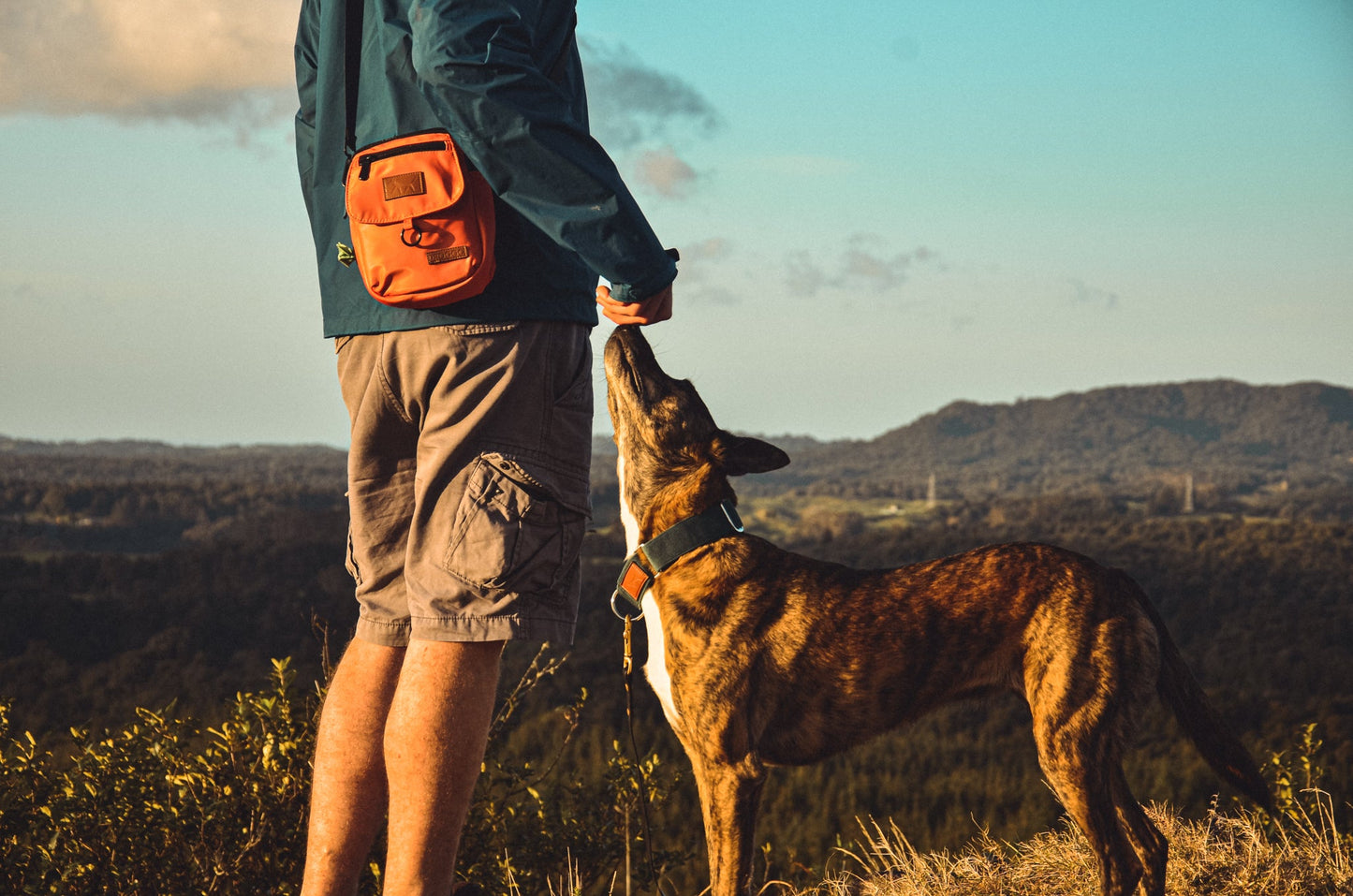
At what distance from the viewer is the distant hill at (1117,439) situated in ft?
495

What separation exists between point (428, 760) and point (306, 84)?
2080 millimetres

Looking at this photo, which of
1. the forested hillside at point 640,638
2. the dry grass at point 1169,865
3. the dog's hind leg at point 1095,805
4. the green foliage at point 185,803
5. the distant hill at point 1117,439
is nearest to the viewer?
the dog's hind leg at point 1095,805

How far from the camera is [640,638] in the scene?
13.7 m

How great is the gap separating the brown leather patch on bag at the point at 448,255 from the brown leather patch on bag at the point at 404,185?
0.16 meters

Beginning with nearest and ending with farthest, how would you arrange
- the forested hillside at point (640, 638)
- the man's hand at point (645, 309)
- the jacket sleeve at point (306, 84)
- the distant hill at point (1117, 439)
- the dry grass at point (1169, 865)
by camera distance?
1. the man's hand at point (645, 309)
2. the jacket sleeve at point (306, 84)
3. the dry grass at point (1169, 865)
4. the forested hillside at point (640, 638)
5. the distant hill at point (1117, 439)

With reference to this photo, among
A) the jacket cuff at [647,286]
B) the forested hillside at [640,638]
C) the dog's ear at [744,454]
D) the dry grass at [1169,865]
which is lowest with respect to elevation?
the forested hillside at [640,638]

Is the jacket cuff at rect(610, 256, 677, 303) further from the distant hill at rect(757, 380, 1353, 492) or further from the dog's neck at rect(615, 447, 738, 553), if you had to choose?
the distant hill at rect(757, 380, 1353, 492)

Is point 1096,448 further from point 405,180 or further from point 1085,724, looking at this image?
point 405,180

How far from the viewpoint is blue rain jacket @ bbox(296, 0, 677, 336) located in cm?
250

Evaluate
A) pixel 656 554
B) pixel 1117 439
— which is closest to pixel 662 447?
pixel 656 554

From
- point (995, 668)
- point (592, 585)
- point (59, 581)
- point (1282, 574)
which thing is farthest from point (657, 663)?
point (1282, 574)

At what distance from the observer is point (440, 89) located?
2510 mm

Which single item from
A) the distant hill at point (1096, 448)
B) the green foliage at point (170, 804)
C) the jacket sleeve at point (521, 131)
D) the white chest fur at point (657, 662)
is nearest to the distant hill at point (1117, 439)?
the distant hill at point (1096, 448)

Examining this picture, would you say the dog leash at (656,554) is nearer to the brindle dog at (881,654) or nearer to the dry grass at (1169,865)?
the brindle dog at (881,654)
